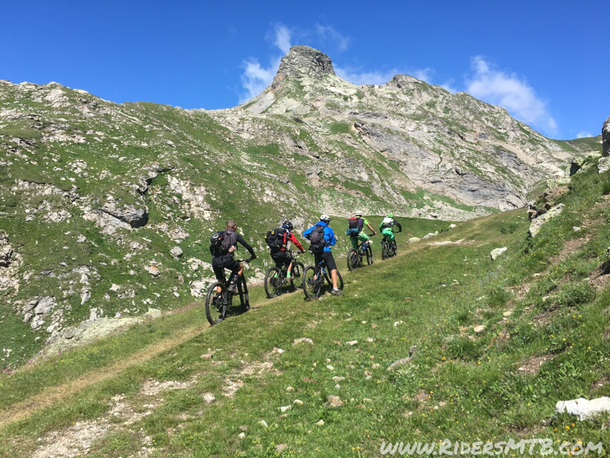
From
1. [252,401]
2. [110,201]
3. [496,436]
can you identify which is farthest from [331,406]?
[110,201]

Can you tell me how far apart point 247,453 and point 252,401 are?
180cm

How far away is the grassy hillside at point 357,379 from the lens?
5172 millimetres

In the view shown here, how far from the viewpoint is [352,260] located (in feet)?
75.2

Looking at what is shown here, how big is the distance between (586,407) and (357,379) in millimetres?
4816

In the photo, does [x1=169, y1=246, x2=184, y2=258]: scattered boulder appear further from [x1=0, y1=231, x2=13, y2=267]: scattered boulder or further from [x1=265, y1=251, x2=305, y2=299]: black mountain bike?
[x1=265, y1=251, x2=305, y2=299]: black mountain bike

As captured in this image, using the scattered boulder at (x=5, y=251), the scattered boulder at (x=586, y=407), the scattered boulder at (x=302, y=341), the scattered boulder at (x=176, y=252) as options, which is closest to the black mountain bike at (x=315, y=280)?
the scattered boulder at (x=302, y=341)

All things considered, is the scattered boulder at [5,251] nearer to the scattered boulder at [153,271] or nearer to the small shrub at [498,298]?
the scattered boulder at [153,271]

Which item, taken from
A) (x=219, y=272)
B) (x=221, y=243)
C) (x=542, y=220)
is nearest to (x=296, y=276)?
(x=219, y=272)

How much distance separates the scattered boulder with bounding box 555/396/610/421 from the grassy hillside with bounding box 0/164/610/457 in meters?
0.11

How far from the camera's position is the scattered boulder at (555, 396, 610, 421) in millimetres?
3898

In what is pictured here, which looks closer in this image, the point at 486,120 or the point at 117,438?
the point at 117,438

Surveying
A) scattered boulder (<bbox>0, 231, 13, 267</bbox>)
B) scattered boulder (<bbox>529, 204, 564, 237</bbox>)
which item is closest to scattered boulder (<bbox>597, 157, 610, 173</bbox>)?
scattered boulder (<bbox>529, 204, 564, 237</bbox>)

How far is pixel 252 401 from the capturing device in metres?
7.54

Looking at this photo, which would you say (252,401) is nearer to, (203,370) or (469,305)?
(203,370)
